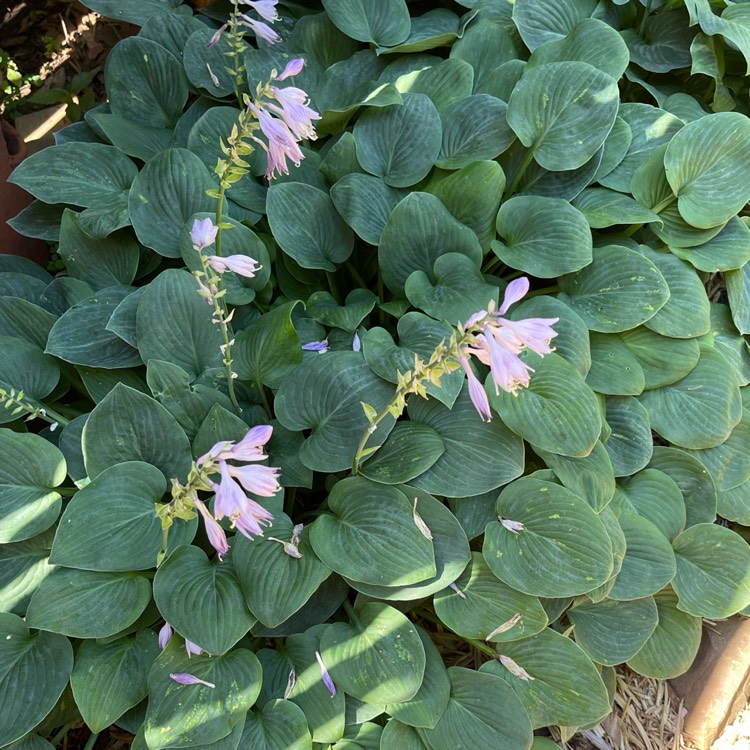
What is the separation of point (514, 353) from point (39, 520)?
0.94 m

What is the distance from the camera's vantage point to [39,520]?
1264 mm

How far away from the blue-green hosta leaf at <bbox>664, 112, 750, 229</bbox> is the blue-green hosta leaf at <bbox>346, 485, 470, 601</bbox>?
3.02 ft

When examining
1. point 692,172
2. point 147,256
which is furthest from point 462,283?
point 147,256

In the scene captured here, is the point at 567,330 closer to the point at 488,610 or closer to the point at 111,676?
the point at 488,610

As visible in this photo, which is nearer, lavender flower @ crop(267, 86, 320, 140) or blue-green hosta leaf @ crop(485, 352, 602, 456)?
lavender flower @ crop(267, 86, 320, 140)

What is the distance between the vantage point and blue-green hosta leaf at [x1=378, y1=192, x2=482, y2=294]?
149cm

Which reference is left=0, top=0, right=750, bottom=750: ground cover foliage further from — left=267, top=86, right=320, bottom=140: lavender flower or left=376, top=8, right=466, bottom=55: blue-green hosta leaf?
left=267, top=86, right=320, bottom=140: lavender flower

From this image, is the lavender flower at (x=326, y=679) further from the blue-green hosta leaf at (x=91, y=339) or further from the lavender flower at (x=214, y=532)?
the blue-green hosta leaf at (x=91, y=339)

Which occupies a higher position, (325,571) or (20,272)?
(20,272)

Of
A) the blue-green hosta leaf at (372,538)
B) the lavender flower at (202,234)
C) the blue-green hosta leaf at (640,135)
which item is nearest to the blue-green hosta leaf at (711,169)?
the blue-green hosta leaf at (640,135)

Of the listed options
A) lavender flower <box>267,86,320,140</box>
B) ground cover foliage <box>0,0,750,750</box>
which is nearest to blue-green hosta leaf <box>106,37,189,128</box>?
ground cover foliage <box>0,0,750,750</box>

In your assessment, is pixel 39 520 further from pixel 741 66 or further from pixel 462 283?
pixel 741 66

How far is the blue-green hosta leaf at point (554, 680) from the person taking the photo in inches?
53.7

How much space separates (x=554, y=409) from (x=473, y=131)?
2.42 ft
